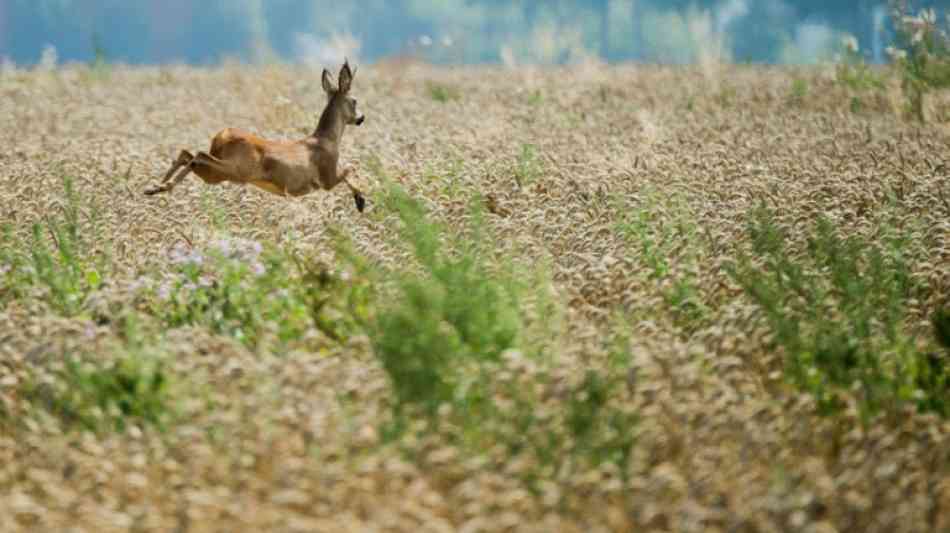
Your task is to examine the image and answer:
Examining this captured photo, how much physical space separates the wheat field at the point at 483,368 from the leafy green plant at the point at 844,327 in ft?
0.15

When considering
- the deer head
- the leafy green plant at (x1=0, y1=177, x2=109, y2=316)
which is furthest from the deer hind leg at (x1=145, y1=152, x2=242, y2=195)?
the deer head

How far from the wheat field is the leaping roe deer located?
254mm

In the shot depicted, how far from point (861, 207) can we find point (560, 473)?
18.0 feet

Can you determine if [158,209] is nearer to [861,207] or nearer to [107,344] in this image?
[107,344]

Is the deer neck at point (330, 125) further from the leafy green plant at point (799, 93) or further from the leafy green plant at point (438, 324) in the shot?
the leafy green plant at point (799, 93)

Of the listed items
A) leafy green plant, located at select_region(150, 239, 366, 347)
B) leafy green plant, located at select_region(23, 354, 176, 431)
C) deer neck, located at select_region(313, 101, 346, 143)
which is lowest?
leafy green plant, located at select_region(23, 354, 176, 431)

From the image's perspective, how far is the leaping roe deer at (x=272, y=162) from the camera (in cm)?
790

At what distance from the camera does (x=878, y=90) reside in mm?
17781

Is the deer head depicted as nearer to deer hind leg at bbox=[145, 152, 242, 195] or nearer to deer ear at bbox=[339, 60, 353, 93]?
deer ear at bbox=[339, 60, 353, 93]

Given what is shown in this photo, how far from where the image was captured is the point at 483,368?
4660 mm

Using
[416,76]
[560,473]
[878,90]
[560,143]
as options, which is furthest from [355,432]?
[416,76]

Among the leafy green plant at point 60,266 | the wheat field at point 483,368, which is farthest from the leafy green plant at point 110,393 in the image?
the leafy green plant at point 60,266

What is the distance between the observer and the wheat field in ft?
12.9

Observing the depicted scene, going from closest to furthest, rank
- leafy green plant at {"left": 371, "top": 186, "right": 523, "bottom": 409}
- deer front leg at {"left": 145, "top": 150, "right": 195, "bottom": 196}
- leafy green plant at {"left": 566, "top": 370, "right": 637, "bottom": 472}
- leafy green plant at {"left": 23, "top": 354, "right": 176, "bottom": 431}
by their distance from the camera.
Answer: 1. leafy green plant at {"left": 566, "top": 370, "right": 637, "bottom": 472}
2. leafy green plant at {"left": 371, "top": 186, "right": 523, "bottom": 409}
3. leafy green plant at {"left": 23, "top": 354, "right": 176, "bottom": 431}
4. deer front leg at {"left": 145, "top": 150, "right": 195, "bottom": 196}
